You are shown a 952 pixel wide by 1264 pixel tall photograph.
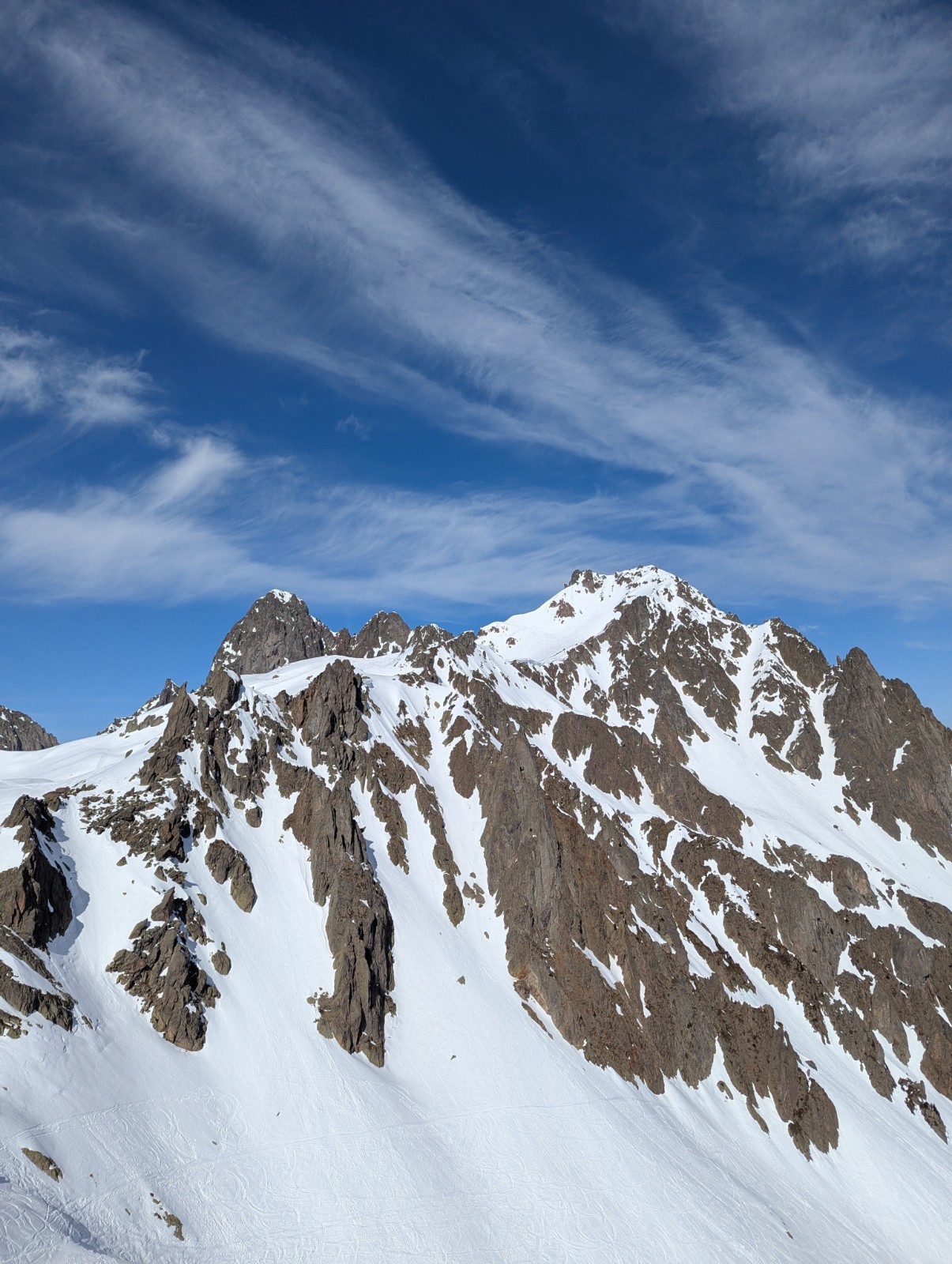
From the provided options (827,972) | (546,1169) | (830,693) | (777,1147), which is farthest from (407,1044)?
(830,693)

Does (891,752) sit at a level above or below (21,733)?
above

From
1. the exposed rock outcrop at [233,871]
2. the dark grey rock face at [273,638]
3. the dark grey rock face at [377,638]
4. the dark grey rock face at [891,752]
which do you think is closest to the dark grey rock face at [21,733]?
the dark grey rock face at [273,638]

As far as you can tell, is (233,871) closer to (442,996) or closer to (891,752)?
(442,996)

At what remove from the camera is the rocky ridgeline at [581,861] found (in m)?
67.6

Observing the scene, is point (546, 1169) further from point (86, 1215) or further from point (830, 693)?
point (830, 693)

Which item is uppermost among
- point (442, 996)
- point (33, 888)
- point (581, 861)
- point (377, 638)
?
point (377, 638)

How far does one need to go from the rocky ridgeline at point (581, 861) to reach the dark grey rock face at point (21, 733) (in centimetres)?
3006

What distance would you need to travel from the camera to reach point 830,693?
547 feet

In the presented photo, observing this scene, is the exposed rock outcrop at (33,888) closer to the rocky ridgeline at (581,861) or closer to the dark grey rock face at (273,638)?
the rocky ridgeline at (581,861)

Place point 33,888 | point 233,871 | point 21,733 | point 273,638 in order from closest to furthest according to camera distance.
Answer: point 33,888, point 233,871, point 21,733, point 273,638

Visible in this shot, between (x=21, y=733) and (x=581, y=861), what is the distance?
11993cm

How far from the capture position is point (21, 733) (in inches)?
5802

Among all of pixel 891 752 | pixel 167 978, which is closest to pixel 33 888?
pixel 167 978

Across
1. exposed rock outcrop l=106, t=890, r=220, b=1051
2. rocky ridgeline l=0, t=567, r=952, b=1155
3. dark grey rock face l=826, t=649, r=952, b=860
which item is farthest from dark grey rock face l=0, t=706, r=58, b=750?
dark grey rock face l=826, t=649, r=952, b=860
